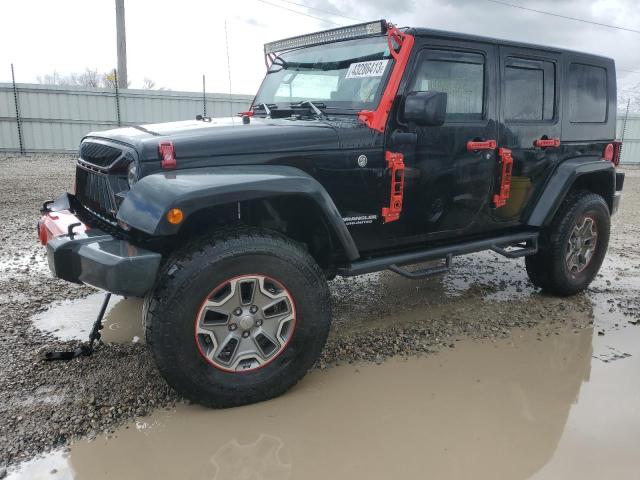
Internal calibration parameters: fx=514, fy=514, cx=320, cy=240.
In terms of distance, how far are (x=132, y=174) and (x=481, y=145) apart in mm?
2357

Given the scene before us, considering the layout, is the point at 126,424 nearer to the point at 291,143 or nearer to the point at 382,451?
the point at 382,451

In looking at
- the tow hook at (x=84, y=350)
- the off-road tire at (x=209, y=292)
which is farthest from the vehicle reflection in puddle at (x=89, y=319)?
the off-road tire at (x=209, y=292)

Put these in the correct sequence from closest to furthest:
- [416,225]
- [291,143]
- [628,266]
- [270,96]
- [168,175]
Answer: [168,175]
[291,143]
[416,225]
[270,96]
[628,266]

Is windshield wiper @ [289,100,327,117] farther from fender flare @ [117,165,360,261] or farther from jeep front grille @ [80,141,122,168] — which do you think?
jeep front grille @ [80,141,122,168]

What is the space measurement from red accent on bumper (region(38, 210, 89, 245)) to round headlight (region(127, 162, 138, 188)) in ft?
1.48

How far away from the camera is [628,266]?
551 cm

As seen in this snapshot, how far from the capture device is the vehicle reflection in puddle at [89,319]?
3541 millimetres

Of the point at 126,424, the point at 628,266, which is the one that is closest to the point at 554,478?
the point at 126,424

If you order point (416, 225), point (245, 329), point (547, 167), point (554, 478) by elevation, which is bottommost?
point (554, 478)

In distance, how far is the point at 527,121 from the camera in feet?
13.2

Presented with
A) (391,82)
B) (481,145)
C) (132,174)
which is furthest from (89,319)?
(481,145)

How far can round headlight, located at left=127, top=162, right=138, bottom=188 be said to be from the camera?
265 cm

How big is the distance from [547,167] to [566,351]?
1.53 meters

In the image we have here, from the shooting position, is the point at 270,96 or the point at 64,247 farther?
the point at 270,96
